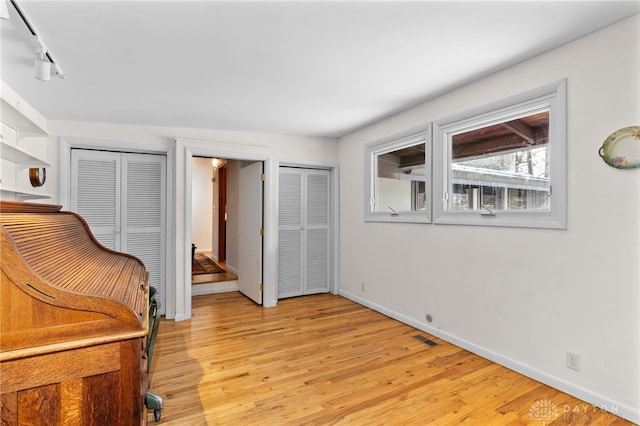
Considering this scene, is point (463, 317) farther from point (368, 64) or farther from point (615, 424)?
point (368, 64)

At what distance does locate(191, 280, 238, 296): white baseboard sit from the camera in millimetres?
4809

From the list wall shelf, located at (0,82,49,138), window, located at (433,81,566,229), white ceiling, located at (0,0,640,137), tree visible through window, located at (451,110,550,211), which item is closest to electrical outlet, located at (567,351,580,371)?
window, located at (433,81,566,229)

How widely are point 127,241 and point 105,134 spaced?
1.27m

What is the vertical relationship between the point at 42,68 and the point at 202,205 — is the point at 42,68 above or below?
above

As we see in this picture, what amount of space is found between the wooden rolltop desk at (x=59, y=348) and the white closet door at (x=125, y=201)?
288 cm

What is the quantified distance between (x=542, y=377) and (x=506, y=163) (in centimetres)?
165

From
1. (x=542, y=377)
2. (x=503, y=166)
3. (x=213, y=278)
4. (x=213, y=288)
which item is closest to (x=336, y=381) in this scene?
(x=542, y=377)

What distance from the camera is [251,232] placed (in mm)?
4543

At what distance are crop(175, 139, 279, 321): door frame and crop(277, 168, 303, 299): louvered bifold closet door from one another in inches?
12.4

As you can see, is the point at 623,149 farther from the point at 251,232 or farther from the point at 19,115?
the point at 19,115

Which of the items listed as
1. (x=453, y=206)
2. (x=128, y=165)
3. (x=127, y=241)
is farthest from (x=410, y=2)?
(x=127, y=241)

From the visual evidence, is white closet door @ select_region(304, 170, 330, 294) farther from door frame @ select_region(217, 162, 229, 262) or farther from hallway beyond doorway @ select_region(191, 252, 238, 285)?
door frame @ select_region(217, 162, 229, 262)

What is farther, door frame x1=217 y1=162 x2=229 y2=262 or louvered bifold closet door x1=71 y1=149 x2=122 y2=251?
door frame x1=217 y1=162 x2=229 y2=262

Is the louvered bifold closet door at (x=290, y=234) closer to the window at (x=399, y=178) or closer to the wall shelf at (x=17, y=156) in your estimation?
the window at (x=399, y=178)
